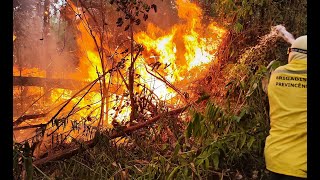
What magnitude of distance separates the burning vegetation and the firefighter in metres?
0.93

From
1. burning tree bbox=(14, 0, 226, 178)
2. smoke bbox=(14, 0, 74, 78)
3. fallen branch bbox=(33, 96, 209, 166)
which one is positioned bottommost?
fallen branch bbox=(33, 96, 209, 166)

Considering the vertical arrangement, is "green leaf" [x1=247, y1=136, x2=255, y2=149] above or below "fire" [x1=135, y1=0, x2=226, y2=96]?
below

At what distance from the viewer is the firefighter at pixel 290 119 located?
2805 millimetres

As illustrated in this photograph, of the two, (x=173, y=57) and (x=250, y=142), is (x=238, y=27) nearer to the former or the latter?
(x=250, y=142)

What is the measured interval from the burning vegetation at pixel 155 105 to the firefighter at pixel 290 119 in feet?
3.05

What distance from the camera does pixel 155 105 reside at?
618cm

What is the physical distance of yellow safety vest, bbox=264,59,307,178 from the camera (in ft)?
9.20

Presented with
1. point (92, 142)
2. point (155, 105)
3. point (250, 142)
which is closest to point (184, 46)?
point (155, 105)

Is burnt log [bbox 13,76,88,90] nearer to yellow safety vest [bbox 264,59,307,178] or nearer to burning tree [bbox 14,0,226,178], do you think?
burning tree [bbox 14,0,226,178]

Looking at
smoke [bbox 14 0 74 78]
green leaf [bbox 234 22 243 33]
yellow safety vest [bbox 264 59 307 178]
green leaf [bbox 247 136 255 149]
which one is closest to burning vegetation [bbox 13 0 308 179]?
green leaf [bbox 247 136 255 149]

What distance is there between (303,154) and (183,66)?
4.77m

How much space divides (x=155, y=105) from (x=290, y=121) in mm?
3541
